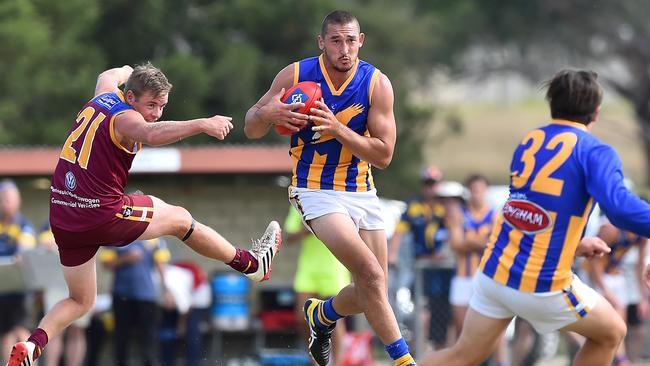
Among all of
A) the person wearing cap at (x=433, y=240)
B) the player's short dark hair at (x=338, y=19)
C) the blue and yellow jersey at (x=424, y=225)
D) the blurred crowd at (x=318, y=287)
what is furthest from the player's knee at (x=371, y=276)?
the blue and yellow jersey at (x=424, y=225)

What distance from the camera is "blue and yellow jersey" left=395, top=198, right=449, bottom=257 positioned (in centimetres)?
1284

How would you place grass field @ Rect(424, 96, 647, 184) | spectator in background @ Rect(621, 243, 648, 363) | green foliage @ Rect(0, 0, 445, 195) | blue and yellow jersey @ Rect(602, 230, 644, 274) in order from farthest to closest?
grass field @ Rect(424, 96, 647, 184) → green foliage @ Rect(0, 0, 445, 195) → spectator in background @ Rect(621, 243, 648, 363) → blue and yellow jersey @ Rect(602, 230, 644, 274)

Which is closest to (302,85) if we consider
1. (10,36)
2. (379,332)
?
(379,332)

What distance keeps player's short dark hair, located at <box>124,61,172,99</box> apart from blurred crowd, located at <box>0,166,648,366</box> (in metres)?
4.10

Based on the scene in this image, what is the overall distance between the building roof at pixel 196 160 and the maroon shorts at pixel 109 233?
250 inches

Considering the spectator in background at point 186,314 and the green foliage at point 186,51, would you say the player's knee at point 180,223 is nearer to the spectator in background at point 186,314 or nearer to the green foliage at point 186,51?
the spectator in background at point 186,314

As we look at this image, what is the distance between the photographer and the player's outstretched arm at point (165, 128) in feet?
22.6

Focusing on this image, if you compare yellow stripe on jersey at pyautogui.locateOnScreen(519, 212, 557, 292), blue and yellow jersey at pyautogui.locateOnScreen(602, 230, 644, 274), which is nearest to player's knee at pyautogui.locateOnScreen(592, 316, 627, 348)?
yellow stripe on jersey at pyautogui.locateOnScreen(519, 212, 557, 292)

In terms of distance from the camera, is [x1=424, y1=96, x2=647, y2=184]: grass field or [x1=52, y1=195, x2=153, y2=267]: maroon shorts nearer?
[x1=52, y1=195, x2=153, y2=267]: maroon shorts

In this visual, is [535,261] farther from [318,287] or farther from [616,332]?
[318,287]

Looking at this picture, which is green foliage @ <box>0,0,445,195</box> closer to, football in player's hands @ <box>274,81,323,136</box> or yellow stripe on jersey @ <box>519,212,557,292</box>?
football in player's hands @ <box>274,81,323,136</box>

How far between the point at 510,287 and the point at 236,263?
2.14 metres

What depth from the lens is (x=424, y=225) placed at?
12.9 meters

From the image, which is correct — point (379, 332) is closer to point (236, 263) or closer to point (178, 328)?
point (236, 263)
